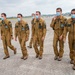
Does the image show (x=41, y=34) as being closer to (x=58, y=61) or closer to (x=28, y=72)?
(x=58, y=61)

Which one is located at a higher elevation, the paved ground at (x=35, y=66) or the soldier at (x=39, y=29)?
the soldier at (x=39, y=29)

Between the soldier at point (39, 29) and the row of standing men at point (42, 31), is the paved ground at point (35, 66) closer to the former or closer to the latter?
the row of standing men at point (42, 31)

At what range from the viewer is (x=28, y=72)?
708cm

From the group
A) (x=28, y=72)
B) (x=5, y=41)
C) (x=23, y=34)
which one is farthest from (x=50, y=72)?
(x=5, y=41)

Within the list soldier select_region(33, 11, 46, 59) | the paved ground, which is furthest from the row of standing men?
the paved ground

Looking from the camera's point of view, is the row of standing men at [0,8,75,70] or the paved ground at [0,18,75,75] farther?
the row of standing men at [0,8,75,70]

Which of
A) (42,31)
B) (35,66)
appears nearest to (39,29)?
(42,31)

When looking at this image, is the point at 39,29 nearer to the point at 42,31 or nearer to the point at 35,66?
the point at 42,31

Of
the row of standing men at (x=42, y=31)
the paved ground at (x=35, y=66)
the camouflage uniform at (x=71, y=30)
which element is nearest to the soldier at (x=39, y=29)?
the row of standing men at (x=42, y=31)

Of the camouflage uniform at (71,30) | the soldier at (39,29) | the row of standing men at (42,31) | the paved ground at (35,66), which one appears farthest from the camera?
the soldier at (39,29)

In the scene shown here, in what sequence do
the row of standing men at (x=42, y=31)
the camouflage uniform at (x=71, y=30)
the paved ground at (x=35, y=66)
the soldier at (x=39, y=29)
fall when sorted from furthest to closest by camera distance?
the soldier at (x=39, y=29)
the row of standing men at (x=42, y=31)
the camouflage uniform at (x=71, y=30)
the paved ground at (x=35, y=66)

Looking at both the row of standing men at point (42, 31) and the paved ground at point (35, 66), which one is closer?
the paved ground at point (35, 66)

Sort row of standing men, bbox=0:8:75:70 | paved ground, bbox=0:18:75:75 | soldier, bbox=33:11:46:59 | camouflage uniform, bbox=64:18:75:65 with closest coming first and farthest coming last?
paved ground, bbox=0:18:75:75, camouflage uniform, bbox=64:18:75:65, row of standing men, bbox=0:8:75:70, soldier, bbox=33:11:46:59

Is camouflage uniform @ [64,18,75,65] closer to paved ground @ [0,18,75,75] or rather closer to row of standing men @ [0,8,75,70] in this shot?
row of standing men @ [0,8,75,70]
